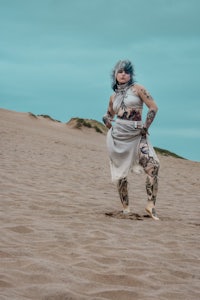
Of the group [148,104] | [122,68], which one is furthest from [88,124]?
[148,104]

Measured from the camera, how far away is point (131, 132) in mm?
6684

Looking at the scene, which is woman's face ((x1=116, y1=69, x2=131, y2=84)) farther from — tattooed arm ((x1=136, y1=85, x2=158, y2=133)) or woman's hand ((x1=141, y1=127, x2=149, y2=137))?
woman's hand ((x1=141, y1=127, x2=149, y2=137))

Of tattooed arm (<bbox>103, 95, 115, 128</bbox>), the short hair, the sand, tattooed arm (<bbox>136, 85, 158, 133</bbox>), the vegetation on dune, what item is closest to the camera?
the sand

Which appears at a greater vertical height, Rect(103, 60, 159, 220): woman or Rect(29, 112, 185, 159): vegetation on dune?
Rect(29, 112, 185, 159): vegetation on dune

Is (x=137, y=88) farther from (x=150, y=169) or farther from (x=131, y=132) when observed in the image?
(x=150, y=169)

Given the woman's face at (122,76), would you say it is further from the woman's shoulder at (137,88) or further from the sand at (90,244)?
the sand at (90,244)

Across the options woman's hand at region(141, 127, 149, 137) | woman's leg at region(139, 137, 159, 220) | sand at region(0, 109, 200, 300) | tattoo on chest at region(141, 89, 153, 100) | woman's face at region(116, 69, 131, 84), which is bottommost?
sand at region(0, 109, 200, 300)

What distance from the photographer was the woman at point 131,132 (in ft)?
Answer: 21.8

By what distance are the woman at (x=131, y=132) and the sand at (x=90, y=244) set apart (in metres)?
0.55

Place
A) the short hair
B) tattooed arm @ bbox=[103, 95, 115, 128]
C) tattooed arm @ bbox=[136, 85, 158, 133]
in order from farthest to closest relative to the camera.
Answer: tattooed arm @ bbox=[103, 95, 115, 128] < the short hair < tattooed arm @ bbox=[136, 85, 158, 133]

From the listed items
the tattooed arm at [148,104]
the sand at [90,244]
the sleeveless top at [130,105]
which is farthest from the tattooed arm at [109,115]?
the sand at [90,244]

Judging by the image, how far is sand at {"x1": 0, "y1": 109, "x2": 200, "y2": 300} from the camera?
3279 millimetres

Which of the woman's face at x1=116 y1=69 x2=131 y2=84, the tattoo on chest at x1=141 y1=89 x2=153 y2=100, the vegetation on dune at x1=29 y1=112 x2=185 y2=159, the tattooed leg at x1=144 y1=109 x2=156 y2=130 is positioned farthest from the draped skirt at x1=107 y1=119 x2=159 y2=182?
the vegetation on dune at x1=29 y1=112 x2=185 y2=159

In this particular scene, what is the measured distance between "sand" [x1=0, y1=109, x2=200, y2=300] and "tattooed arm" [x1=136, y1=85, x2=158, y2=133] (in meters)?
1.25
